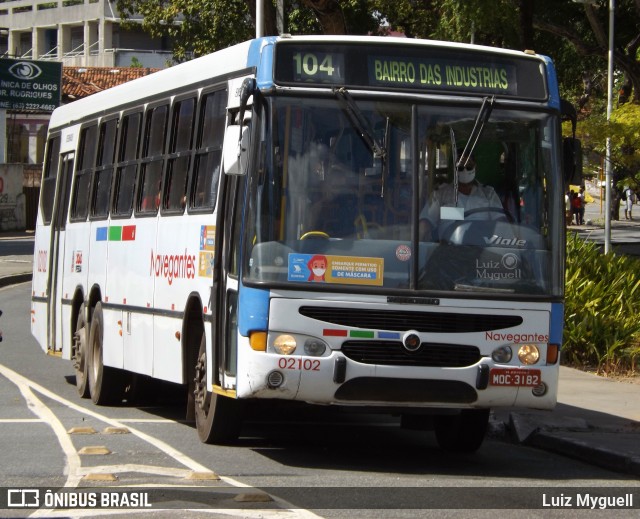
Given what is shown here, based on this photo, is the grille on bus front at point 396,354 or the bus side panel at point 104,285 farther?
the bus side panel at point 104,285

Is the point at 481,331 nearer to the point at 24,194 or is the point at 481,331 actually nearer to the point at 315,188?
the point at 315,188

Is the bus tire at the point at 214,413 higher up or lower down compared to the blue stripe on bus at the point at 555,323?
lower down

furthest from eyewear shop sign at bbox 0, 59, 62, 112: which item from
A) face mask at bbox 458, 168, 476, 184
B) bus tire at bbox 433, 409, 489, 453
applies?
face mask at bbox 458, 168, 476, 184

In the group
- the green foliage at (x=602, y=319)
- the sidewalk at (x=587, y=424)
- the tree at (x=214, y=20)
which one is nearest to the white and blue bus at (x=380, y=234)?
the sidewalk at (x=587, y=424)

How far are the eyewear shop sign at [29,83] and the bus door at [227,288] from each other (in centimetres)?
5276

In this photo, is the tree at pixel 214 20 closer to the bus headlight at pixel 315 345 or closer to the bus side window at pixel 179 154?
the bus side window at pixel 179 154

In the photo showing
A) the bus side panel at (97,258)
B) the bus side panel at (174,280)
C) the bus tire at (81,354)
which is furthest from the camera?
the bus tire at (81,354)

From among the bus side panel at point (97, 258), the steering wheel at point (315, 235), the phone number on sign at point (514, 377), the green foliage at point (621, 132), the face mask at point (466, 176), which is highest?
the green foliage at point (621, 132)

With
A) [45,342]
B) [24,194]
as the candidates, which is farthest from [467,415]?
[24,194]

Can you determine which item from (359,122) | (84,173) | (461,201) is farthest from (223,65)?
(84,173)

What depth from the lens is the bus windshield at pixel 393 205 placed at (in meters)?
9.41

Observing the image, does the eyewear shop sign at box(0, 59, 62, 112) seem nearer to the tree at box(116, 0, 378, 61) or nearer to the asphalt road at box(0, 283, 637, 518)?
the tree at box(116, 0, 378, 61)

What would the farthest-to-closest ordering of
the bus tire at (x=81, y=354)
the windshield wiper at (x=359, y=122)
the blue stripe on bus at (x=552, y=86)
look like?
the bus tire at (x=81, y=354) < the blue stripe on bus at (x=552, y=86) < the windshield wiper at (x=359, y=122)

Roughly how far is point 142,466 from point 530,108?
3900 mm
